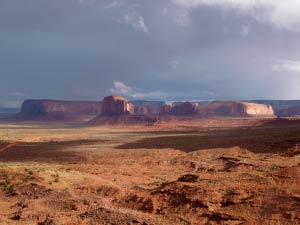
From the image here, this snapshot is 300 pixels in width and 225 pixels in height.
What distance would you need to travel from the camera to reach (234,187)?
15.7 m

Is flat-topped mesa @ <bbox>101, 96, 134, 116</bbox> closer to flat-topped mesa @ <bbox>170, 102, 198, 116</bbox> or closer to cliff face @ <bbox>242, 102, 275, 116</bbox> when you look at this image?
flat-topped mesa @ <bbox>170, 102, 198, 116</bbox>

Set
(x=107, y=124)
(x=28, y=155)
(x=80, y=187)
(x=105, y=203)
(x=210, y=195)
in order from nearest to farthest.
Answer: (x=210, y=195) < (x=105, y=203) < (x=80, y=187) < (x=28, y=155) < (x=107, y=124)

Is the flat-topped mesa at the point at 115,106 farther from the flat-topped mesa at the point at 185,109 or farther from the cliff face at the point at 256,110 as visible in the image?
the cliff face at the point at 256,110

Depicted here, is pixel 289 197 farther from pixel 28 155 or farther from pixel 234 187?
pixel 28 155

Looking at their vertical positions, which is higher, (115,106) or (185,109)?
(115,106)

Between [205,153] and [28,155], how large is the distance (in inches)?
834

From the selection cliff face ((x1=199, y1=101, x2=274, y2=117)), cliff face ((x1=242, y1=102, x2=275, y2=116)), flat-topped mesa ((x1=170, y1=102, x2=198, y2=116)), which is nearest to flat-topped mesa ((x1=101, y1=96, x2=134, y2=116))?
flat-topped mesa ((x1=170, y1=102, x2=198, y2=116))

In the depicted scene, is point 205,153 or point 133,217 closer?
point 133,217

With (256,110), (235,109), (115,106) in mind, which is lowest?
(256,110)

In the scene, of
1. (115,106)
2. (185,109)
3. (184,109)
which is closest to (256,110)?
(185,109)

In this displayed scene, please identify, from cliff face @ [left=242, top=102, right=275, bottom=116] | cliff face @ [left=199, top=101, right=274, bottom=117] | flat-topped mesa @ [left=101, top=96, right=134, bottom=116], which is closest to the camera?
flat-topped mesa @ [left=101, top=96, right=134, bottom=116]

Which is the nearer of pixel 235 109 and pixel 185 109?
pixel 185 109

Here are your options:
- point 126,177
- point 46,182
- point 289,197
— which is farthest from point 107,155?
point 289,197

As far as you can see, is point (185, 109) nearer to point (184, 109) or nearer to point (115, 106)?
point (184, 109)
